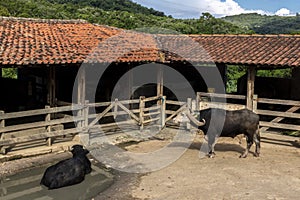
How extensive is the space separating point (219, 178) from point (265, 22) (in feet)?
292

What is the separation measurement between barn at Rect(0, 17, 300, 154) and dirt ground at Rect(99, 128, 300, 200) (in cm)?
197

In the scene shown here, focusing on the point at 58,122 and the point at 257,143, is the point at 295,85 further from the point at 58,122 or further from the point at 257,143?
the point at 58,122

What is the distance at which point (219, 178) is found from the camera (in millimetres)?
7879

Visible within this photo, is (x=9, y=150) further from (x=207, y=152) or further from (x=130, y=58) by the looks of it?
(x=207, y=152)

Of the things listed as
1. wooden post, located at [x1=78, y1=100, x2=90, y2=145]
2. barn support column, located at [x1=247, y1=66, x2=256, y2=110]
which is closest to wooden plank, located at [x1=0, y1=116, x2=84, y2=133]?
wooden post, located at [x1=78, y1=100, x2=90, y2=145]

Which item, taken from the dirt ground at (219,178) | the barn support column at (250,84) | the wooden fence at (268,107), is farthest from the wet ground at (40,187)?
the barn support column at (250,84)

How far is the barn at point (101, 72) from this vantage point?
32.1 feet

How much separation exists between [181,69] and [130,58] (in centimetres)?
671

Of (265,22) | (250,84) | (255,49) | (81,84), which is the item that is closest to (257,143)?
(250,84)

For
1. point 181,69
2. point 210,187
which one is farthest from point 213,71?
point 210,187

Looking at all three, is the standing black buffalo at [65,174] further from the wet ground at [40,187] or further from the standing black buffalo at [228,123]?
the standing black buffalo at [228,123]

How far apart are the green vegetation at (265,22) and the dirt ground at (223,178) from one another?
210ft

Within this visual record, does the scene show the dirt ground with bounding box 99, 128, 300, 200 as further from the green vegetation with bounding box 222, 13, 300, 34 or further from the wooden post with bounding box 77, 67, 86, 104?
the green vegetation with bounding box 222, 13, 300, 34

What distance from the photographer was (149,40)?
1515cm
